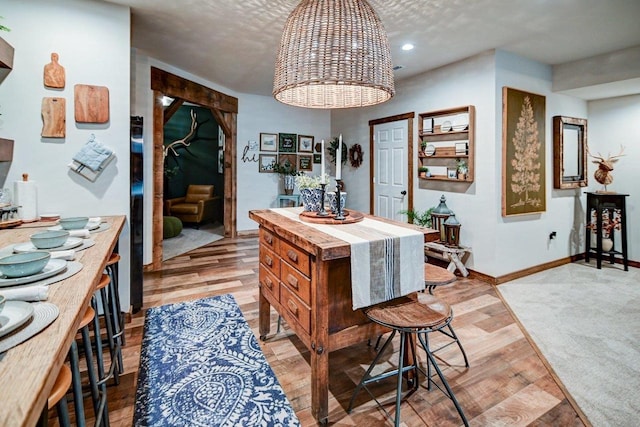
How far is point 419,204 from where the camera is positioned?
464 cm

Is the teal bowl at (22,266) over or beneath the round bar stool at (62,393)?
over

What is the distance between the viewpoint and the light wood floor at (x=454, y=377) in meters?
1.70

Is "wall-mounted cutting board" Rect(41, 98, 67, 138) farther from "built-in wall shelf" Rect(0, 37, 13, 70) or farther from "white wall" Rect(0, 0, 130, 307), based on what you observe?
"built-in wall shelf" Rect(0, 37, 13, 70)

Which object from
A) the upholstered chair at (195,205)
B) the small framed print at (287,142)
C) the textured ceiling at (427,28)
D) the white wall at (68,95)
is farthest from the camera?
the upholstered chair at (195,205)

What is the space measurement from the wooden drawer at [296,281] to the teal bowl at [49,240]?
42.6 inches

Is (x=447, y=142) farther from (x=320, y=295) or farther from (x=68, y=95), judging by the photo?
(x=68, y=95)

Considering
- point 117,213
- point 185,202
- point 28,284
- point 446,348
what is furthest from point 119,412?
point 185,202

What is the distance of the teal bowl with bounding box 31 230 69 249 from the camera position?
144 cm

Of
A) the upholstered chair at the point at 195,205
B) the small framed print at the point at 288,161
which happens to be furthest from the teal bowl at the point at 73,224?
the upholstered chair at the point at 195,205

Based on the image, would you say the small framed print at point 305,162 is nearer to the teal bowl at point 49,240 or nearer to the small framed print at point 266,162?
the small framed print at point 266,162

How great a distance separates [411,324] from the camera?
4.94ft

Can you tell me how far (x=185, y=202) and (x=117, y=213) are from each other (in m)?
4.63

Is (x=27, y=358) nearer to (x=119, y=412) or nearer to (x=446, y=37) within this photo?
(x=119, y=412)

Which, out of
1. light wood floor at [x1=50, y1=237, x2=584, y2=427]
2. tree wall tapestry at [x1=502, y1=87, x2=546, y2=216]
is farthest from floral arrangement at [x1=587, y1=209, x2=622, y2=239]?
light wood floor at [x1=50, y1=237, x2=584, y2=427]
